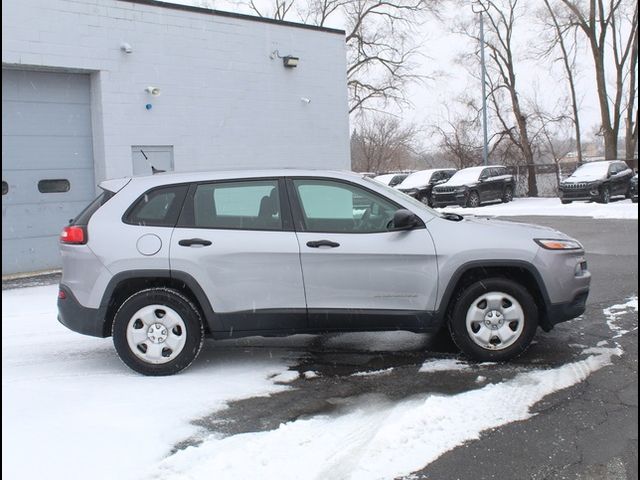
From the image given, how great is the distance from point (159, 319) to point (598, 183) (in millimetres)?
22806

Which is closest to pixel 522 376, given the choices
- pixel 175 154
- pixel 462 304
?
pixel 462 304

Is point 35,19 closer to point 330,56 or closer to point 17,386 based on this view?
point 330,56

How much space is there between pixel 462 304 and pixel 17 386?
359 centimetres

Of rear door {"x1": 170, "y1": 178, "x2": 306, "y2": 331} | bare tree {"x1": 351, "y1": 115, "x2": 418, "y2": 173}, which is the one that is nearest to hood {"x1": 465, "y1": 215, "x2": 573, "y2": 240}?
rear door {"x1": 170, "y1": 178, "x2": 306, "y2": 331}

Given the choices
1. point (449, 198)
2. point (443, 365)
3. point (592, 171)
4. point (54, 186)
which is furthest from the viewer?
point (449, 198)

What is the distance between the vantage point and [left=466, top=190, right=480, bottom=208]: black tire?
86.2 feet

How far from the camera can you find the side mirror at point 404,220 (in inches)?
194

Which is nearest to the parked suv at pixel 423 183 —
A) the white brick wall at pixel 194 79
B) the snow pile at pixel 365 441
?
the white brick wall at pixel 194 79

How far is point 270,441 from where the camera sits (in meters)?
3.82

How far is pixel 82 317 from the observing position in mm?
5004

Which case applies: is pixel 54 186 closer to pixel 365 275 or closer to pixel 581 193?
pixel 365 275

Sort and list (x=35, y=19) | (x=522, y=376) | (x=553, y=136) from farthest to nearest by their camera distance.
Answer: (x=553, y=136) < (x=35, y=19) < (x=522, y=376)

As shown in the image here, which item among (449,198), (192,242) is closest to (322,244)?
(192,242)

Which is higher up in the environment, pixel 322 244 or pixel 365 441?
pixel 322 244
